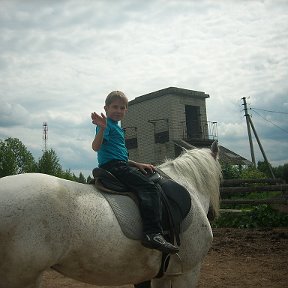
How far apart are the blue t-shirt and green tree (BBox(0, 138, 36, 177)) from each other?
33.0 metres

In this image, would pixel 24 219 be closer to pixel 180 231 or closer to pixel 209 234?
pixel 180 231

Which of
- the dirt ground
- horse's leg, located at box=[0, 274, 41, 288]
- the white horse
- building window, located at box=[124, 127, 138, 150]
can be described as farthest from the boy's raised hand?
building window, located at box=[124, 127, 138, 150]

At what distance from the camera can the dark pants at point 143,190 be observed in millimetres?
3285

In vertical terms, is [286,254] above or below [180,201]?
below

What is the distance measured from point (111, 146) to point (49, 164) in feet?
117

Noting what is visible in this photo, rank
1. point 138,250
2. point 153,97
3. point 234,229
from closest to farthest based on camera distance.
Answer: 1. point 138,250
2. point 234,229
3. point 153,97

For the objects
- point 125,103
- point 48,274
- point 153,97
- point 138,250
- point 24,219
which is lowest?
point 48,274

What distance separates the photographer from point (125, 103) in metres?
3.66

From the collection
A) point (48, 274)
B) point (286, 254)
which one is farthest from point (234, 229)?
point (48, 274)

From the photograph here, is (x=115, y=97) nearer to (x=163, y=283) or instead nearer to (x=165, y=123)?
(x=163, y=283)

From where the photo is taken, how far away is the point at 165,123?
93.4 ft

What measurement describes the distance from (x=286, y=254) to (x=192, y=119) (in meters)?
23.1

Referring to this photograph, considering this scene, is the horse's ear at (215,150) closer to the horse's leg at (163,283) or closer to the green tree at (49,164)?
the horse's leg at (163,283)

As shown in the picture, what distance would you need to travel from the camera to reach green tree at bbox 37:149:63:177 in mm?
37194
